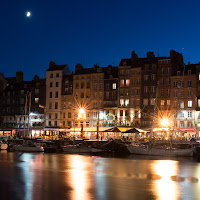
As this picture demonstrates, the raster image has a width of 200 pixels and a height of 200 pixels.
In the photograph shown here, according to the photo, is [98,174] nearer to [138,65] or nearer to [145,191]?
[145,191]

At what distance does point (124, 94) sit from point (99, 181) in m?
45.4

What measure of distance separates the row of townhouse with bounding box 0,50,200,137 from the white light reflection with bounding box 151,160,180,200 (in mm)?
28150

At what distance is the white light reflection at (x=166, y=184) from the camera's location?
20.2 meters

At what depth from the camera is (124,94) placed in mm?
69875

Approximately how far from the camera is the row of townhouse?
6406 centimetres

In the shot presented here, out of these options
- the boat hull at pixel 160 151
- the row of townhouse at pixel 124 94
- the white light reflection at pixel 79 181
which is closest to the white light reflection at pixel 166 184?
the white light reflection at pixel 79 181

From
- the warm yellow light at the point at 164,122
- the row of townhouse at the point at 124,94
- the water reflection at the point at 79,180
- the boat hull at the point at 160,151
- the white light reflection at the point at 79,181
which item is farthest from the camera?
the warm yellow light at the point at 164,122

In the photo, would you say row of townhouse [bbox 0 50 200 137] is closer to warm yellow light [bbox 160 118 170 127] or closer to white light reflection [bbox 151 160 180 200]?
warm yellow light [bbox 160 118 170 127]

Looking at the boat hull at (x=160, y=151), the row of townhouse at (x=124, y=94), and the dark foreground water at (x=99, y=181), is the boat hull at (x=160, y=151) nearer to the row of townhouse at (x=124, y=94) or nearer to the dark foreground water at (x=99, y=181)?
the dark foreground water at (x=99, y=181)

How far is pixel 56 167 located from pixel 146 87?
38309 millimetres

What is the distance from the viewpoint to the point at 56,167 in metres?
33.8

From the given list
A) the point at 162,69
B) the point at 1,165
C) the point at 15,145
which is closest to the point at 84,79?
the point at 162,69

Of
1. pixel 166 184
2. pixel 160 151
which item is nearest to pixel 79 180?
pixel 166 184

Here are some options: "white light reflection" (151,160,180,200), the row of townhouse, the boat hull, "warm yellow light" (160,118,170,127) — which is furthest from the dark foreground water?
the row of townhouse
